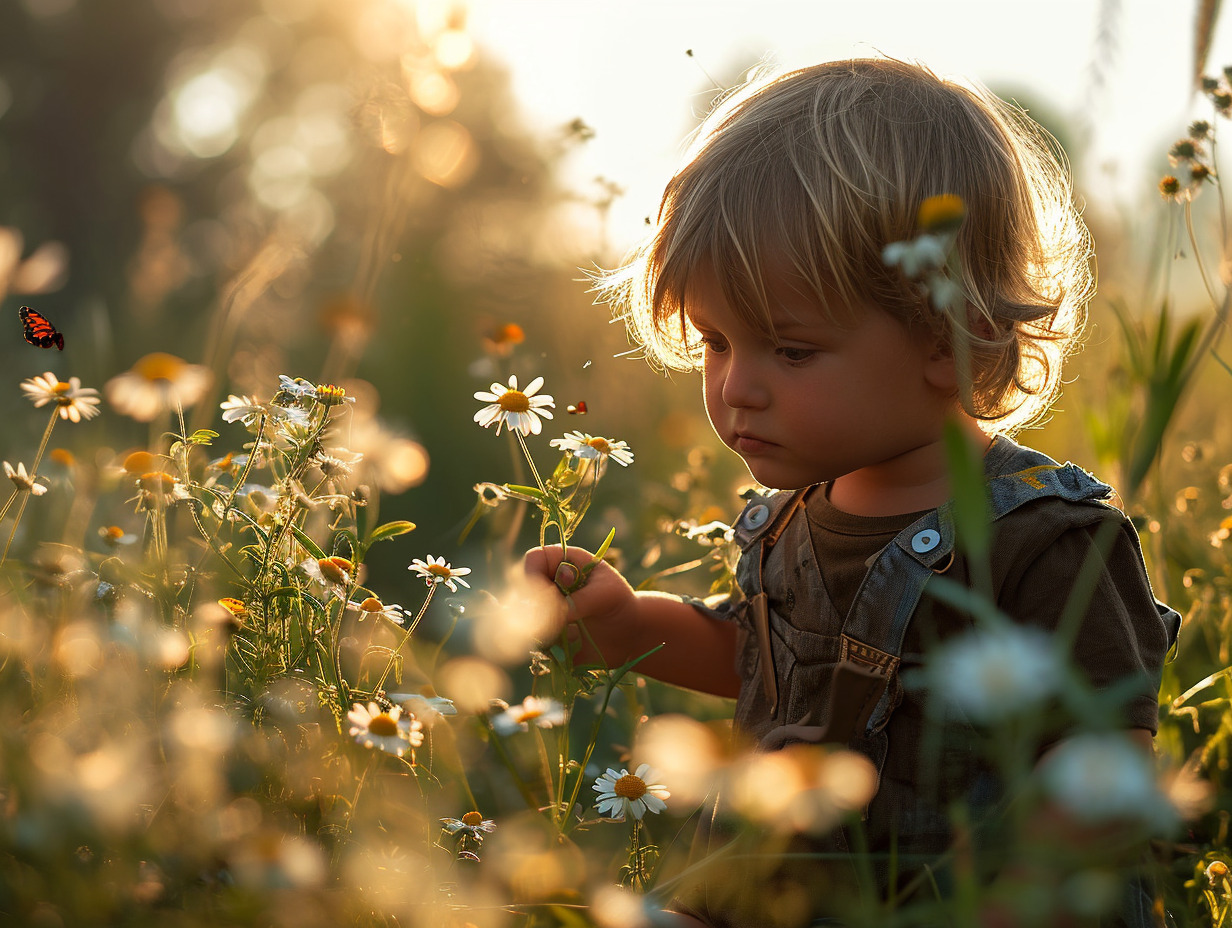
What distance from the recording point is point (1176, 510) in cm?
230

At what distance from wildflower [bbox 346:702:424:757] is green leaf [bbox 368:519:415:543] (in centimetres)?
24

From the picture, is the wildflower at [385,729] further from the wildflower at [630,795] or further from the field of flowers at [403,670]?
the wildflower at [630,795]

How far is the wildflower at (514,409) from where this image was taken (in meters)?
1.32

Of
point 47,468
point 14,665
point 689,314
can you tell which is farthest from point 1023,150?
point 47,468

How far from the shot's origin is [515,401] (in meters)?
1.37

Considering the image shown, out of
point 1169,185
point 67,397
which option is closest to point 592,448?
point 67,397

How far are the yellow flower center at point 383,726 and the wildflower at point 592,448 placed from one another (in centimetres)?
41

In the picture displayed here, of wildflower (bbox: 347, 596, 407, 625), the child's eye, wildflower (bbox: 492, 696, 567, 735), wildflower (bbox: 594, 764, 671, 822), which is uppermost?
the child's eye

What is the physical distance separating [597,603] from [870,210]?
0.70m

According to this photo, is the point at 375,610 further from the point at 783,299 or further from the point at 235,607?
the point at 783,299

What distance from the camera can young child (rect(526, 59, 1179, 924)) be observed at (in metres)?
1.29

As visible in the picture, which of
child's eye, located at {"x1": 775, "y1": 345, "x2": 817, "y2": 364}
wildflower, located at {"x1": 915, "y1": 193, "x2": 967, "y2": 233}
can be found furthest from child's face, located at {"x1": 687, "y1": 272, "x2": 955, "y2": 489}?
wildflower, located at {"x1": 915, "y1": 193, "x2": 967, "y2": 233}

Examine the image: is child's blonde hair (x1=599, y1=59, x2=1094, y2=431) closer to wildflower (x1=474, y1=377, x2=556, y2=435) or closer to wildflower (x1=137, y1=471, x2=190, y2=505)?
wildflower (x1=474, y1=377, x2=556, y2=435)

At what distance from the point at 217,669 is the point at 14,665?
20 cm
